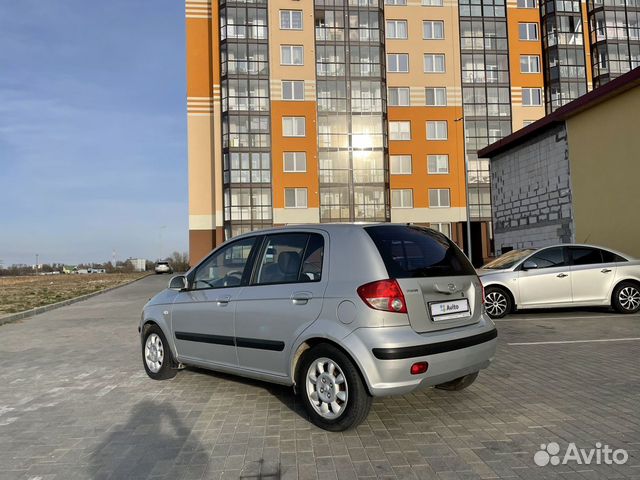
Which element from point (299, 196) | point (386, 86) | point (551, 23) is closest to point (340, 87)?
point (386, 86)

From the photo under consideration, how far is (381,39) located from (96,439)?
42958 mm

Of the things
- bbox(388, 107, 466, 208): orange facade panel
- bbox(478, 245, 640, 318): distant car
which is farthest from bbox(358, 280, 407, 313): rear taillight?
bbox(388, 107, 466, 208): orange facade panel

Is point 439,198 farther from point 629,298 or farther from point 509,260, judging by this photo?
point 629,298

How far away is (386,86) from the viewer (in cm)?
4231

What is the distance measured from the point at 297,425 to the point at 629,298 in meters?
8.62

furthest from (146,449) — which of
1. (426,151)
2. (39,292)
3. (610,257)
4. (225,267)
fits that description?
(426,151)

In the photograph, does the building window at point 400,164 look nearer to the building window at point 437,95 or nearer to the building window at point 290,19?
the building window at point 437,95

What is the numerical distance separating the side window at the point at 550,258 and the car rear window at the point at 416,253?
623cm

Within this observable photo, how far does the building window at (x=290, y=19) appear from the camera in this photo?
41219 millimetres

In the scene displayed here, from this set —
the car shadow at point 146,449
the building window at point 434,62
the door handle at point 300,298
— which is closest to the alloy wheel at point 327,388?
the door handle at point 300,298

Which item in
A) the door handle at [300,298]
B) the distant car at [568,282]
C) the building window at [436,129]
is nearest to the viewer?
the door handle at [300,298]

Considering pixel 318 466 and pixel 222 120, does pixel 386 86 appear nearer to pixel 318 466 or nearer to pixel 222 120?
pixel 222 120

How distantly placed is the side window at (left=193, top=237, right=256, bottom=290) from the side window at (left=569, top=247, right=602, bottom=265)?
7.72 meters

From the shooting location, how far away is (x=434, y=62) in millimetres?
43000
